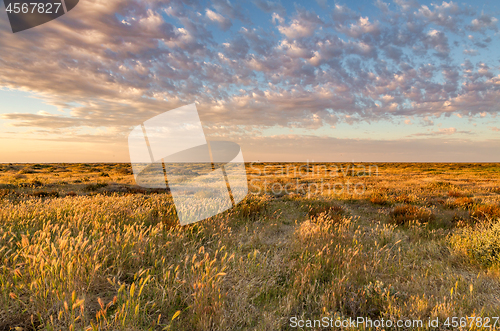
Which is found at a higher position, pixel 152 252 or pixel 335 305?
pixel 152 252

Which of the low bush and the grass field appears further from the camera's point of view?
the low bush

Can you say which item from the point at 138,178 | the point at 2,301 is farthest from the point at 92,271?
the point at 138,178

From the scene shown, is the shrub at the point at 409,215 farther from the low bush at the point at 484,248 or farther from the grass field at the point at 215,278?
the low bush at the point at 484,248

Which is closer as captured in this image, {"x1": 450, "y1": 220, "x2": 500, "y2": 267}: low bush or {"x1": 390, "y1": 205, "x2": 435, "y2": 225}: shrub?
{"x1": 450, "y1": 220, "x2": 500, "y2": 267}: low bush

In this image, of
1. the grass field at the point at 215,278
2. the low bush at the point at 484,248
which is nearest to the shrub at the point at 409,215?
the grass field at the point at 215,278

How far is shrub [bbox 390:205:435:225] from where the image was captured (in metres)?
7.53

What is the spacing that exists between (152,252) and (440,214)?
387 inches

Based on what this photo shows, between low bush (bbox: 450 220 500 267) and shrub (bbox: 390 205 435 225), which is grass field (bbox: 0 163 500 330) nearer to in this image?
low bush (bbox: 450 220 500 267)

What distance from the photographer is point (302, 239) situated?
4.86 m

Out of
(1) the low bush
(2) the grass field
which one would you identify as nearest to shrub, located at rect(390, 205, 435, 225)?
(2) the grass field

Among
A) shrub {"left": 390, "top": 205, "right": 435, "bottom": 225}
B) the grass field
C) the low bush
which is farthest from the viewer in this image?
shrub {"left": 390, "top": 205, "right": 435, "bottom": 225}

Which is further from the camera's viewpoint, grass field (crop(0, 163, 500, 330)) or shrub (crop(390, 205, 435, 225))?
shrub (crop(390, 205, 435, 225))

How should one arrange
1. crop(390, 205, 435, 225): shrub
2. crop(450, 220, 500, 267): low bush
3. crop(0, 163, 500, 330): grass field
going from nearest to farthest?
crop(0, 163, 500, 330): grass field → crop(450, 220, 500, 267): low bush → crop(390, 205, 435, 225): shrub

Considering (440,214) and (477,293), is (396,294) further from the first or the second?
(440,214)
